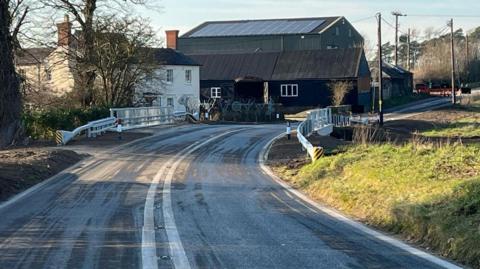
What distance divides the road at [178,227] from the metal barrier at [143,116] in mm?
17753

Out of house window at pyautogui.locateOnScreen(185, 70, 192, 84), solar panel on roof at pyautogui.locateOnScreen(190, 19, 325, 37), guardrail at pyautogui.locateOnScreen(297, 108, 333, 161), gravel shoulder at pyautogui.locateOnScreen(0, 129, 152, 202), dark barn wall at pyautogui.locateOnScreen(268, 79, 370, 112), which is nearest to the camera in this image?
gravel shoulder at pyautogui.locateOnScreen(0, 129, 152, 202)

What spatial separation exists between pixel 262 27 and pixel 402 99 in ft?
91.0

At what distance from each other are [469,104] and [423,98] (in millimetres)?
21919

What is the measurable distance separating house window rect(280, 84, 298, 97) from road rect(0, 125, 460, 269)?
5607cm

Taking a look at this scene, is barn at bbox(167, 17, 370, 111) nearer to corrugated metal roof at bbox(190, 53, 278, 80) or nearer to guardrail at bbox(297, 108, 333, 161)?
corrugated metal roof at bbox(190, 53, 278, 80)

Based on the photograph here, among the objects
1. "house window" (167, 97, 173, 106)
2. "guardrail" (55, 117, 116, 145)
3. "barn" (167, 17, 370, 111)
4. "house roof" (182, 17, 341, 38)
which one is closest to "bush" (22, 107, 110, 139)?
"guardrail" (55, 117, 116, 145)

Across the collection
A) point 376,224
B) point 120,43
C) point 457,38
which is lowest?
point 376,224

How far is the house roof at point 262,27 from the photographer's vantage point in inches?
3932

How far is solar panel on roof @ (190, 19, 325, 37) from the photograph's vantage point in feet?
328

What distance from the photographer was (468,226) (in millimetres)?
8711

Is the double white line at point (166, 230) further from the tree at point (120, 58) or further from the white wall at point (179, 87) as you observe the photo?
the white wall at point (179, 87)

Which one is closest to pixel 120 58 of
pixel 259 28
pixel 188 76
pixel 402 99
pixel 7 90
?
pixel 7 90

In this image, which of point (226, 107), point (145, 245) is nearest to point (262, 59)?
point (226, 107)

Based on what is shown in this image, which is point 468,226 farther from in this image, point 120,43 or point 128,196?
point 120,43
